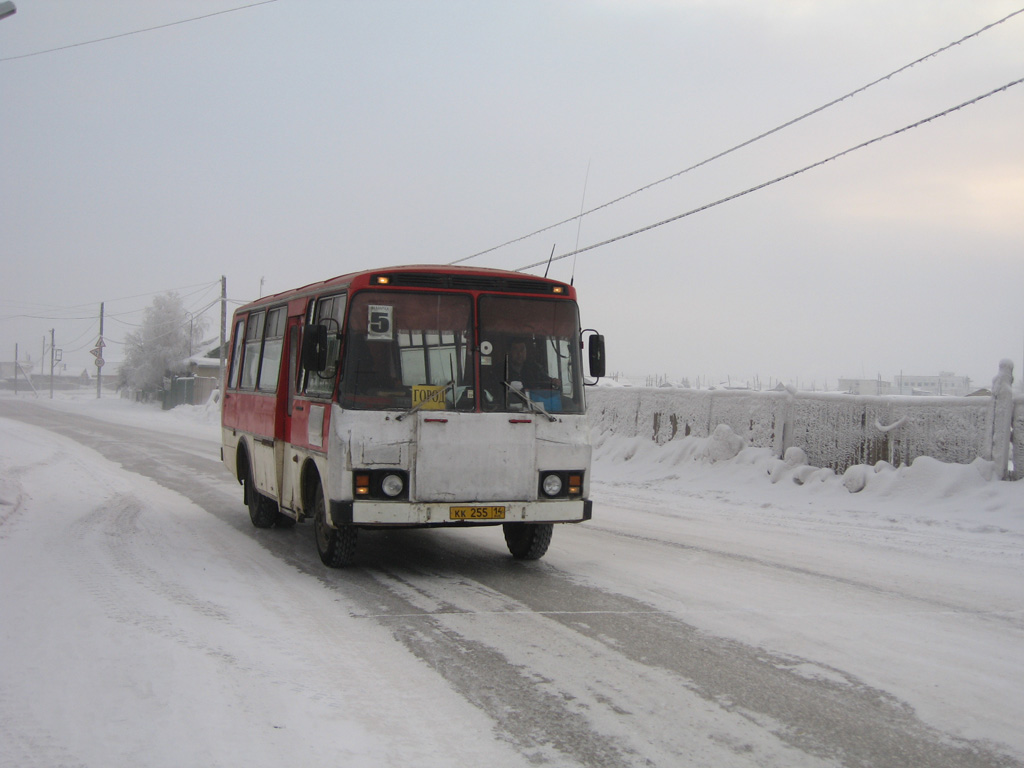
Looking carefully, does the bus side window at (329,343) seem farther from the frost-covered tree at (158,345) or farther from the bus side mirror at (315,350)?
the frost-covered tree at (158,345)

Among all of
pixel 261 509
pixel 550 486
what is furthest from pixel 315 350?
pixel 261 509

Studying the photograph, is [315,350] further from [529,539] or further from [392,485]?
[529,539]

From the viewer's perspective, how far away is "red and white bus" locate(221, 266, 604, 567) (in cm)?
811

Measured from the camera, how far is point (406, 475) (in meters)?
8.13

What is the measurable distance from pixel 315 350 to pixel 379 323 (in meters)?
0.62

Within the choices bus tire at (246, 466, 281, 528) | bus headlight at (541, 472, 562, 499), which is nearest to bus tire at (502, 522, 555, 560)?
bus headlight at (541, 472, 562, 499)

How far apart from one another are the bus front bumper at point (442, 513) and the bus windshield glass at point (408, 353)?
33.3 inches

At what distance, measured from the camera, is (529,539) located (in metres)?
9.28

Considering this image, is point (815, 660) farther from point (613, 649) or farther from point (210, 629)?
point (210, 629)

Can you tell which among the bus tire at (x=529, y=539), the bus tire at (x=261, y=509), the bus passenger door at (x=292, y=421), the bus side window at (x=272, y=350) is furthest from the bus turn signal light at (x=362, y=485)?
the bus tire at (x=261, y=509)

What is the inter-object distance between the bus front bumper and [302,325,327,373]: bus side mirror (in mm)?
1229

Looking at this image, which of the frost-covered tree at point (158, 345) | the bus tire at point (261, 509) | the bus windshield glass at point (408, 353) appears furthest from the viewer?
the frost-covered tree at point (158, 345)

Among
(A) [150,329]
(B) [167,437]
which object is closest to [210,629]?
(B) [167,437]

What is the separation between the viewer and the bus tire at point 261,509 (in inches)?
461
